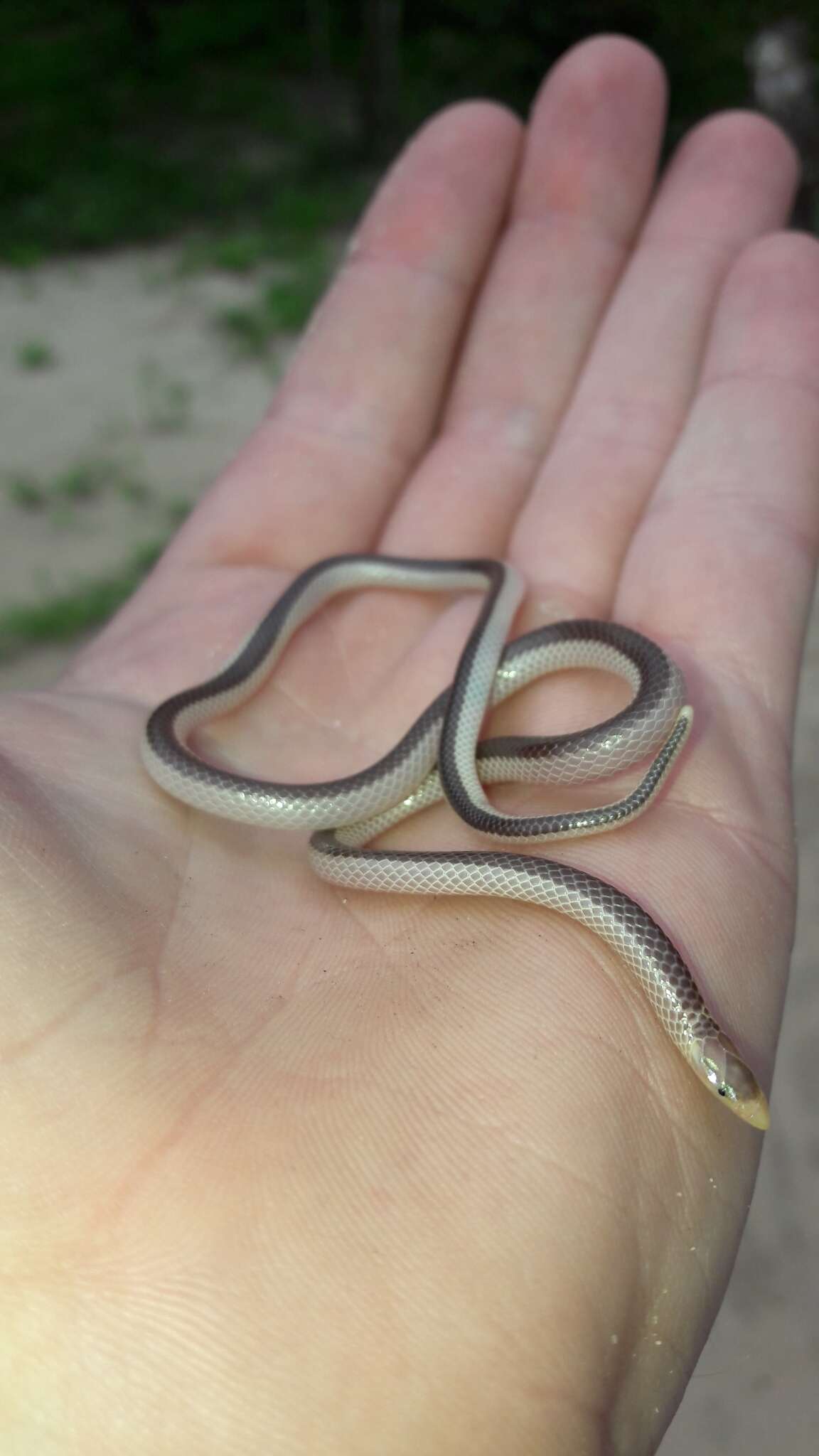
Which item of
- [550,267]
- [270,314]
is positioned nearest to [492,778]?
[550,267]

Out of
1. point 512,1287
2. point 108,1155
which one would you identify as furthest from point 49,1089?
point 512,1287

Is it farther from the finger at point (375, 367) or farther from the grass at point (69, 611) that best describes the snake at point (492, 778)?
the grass at point (69, 611)

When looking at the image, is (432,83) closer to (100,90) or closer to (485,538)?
(100,90)

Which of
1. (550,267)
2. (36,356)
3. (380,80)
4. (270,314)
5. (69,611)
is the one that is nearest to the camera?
(550,267)

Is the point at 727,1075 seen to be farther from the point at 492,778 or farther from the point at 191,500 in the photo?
the point at 191,500

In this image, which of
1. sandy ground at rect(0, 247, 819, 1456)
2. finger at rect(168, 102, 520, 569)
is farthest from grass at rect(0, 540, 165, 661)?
finger at rect(168, 102, 520, 569)

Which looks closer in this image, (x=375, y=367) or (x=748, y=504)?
(x=748, y=504)
